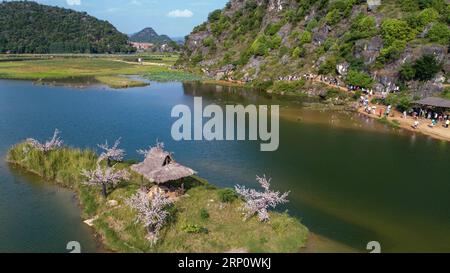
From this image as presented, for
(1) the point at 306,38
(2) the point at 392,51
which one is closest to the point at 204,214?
(2) the point at 392,51

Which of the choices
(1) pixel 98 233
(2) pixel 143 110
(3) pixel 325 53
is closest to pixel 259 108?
(2) pixel 143 110

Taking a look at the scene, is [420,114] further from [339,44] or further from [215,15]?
[215,15]

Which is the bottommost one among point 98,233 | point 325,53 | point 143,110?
point 98,233

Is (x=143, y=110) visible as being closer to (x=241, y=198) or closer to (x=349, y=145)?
(x=349, y=145)

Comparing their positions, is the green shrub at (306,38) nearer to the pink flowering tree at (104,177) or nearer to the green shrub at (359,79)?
the green shrub at (359,79)

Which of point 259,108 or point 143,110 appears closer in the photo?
point 143,110
